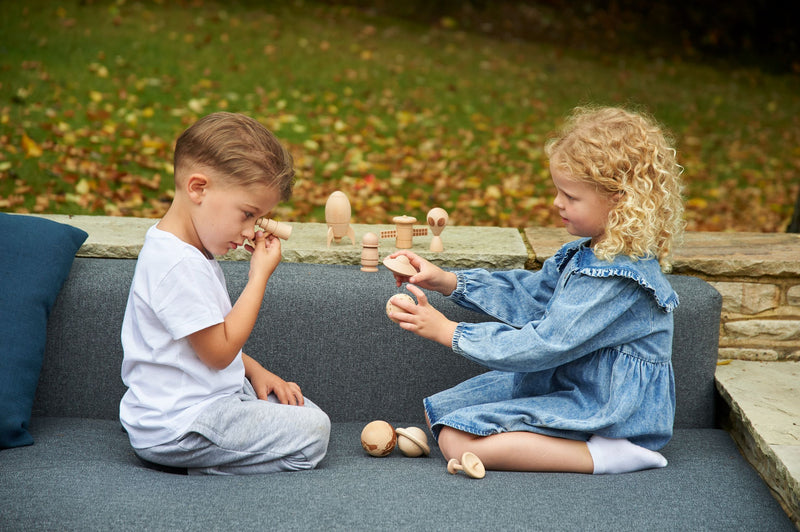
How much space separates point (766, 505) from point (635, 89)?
30.2 ft

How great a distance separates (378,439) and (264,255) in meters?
0.71

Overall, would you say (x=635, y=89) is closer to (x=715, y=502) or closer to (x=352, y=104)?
(x=352, y=104)

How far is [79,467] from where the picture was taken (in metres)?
2.27

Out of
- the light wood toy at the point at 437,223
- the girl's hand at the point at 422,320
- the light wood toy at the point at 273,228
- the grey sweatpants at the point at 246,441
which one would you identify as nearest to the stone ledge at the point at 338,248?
the light wood toy at the point at 437,223

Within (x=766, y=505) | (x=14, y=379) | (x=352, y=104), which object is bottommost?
(x=766, y=505)

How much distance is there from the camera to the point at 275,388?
8.71 feet

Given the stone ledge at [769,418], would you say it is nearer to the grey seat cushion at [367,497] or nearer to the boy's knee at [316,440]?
the grey seat cushion at [367,497]

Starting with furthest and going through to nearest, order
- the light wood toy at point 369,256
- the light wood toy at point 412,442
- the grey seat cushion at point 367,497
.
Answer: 1. the light wood toy at point 369,256
2. the light wood toy at point 412,442
3. the grey seat cushion at point 367,497

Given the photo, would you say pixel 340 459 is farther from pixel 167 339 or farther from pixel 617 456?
pixel 617 456

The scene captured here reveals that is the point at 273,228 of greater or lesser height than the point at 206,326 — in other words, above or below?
above

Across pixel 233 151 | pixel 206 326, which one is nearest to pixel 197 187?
pixel 233 151

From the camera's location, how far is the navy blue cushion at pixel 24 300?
2459 mm

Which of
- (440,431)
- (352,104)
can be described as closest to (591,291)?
(440,431)

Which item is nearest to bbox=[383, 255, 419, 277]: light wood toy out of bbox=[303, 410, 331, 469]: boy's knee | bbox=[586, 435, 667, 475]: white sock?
bbox=[303, 410, 331, 469]: boy's knee
